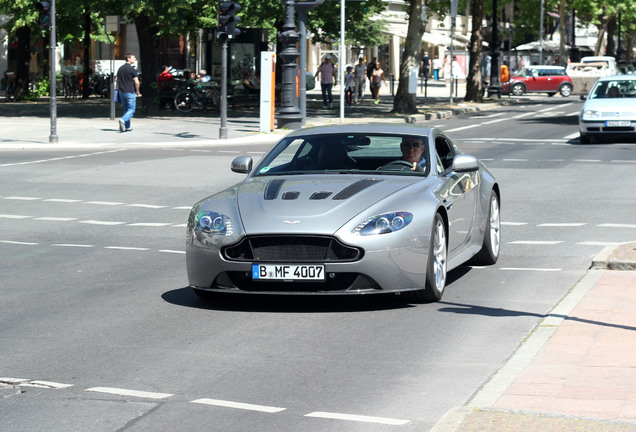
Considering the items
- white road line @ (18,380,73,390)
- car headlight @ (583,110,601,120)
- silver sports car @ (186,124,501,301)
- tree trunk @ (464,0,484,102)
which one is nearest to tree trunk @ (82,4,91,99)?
tree trunk @ (464,0,484,102)

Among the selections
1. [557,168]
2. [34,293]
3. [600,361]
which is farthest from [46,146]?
[600,361]

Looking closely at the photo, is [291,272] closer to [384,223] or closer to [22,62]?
[384,223]

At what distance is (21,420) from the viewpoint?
18.8 ft

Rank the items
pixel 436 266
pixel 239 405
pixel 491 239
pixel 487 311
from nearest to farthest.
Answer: pixel 239 405, pixel 487 311, pixel 436 266, pixel 491 239

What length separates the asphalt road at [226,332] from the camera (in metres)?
5.94

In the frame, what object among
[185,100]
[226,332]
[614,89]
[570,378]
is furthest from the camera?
[185,100]

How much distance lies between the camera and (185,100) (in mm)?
40781

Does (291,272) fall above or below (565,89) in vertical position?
below

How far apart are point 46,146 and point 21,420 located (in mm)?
22227

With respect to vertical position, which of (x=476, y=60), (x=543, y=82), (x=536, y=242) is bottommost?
(x=536, y=242)

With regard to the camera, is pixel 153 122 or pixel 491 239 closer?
pixel 491 239

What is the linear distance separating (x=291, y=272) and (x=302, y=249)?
0.18m

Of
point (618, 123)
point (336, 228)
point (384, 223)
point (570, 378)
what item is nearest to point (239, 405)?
point (570, 378)

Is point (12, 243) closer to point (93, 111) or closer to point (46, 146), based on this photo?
point (46, 146)
